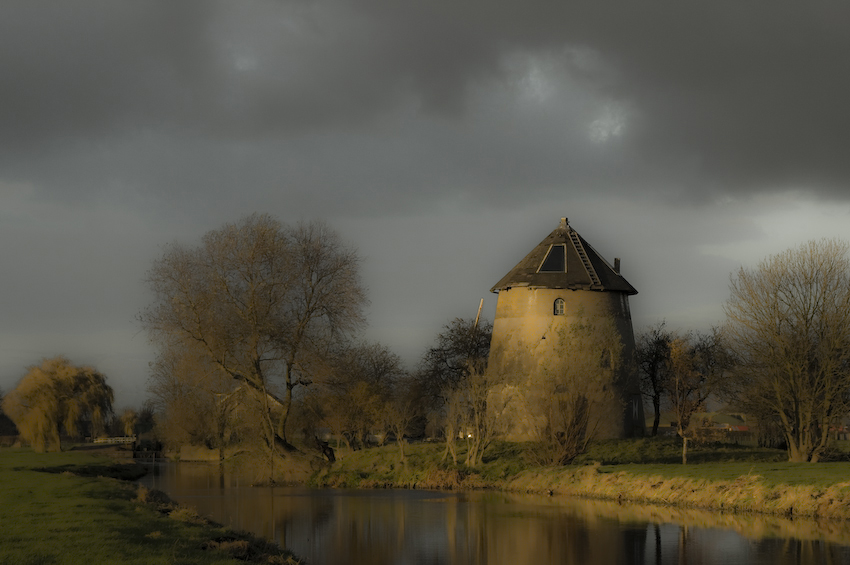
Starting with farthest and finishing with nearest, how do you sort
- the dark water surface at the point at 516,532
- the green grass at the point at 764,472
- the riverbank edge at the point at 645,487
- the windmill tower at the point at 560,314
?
1. the windmill tower at the point at 560,314
2. the green grass at the point at 764,472
3. the riverbank edge at the point at 645,487
4. the dark water surface at the point at 516,532

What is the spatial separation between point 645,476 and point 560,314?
18018 millimetres

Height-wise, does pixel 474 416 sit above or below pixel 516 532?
above

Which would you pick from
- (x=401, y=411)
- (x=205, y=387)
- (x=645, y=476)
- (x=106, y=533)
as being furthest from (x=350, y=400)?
(x=106, y=533)

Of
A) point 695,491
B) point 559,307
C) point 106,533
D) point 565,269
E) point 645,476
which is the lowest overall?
point 695,491

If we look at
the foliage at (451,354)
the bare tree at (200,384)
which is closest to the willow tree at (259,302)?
the bare tree at (200,384)

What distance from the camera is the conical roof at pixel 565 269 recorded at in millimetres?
48250

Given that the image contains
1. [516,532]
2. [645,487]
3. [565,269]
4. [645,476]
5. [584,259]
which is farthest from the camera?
[584,259]

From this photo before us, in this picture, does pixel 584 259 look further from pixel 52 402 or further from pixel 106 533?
pixel 52 402

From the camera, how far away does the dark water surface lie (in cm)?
1903

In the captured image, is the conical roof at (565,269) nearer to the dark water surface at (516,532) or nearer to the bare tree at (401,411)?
the bare tree at (401,411)

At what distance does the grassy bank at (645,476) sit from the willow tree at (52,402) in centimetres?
2597

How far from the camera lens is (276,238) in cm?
4016

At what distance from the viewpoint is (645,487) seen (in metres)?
30.0

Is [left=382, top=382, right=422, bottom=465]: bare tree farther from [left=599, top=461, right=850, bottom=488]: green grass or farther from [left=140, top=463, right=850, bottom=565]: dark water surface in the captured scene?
[left=599, top=461, right=850, bottom=488]: green grass
